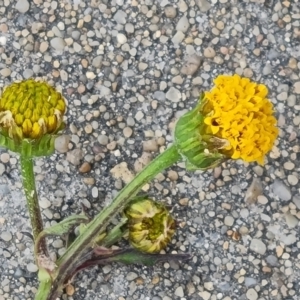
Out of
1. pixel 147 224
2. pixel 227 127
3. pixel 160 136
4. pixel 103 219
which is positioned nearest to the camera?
pixel 227 127

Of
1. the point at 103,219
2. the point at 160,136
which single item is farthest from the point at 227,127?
the point at 160,136

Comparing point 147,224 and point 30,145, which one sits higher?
point 30,145

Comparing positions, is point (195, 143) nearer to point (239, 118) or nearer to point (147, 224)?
point (239, 118)

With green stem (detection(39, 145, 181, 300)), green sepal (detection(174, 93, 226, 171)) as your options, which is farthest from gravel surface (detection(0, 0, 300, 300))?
green sepal (detection(174, 93, 226, 171))

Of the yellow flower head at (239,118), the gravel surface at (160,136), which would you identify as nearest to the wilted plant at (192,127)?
the yellow flower head at (239,118)

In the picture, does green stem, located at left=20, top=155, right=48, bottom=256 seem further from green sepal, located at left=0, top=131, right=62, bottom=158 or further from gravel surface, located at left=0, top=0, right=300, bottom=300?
gravel surface, located at left=0, top=0, right=300, bottom=300

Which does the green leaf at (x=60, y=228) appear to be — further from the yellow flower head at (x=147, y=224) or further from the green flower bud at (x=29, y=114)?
the green flower bud at (x=29, y=114)
